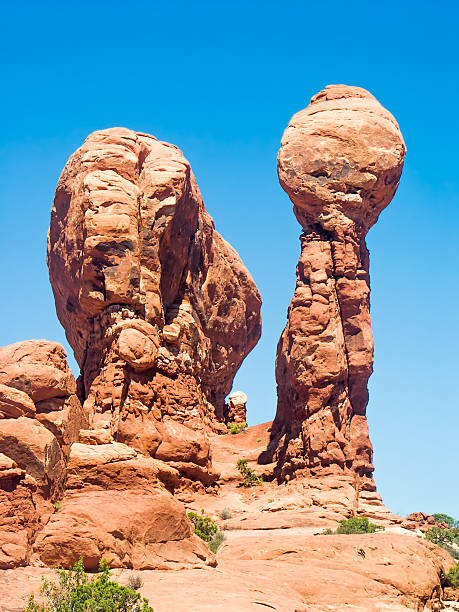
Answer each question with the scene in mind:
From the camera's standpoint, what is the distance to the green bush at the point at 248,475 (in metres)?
40.1

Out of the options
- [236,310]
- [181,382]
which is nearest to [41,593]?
[181,382]

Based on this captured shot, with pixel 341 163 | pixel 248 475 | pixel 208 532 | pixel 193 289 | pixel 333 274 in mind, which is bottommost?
pixel 208 532

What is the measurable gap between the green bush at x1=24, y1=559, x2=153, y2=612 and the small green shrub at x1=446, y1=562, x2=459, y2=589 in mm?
11617

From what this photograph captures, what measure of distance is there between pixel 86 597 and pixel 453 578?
42.1ft

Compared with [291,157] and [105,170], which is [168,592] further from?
[291,157]

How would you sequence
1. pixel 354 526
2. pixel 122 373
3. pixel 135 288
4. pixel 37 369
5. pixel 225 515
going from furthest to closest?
pixel 135 288 < pixel 122 373 < pixel 225 515 < pixel 354 526 < pixel 37 369

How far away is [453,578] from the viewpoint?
2595 cm

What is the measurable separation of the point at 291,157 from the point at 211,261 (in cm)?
802

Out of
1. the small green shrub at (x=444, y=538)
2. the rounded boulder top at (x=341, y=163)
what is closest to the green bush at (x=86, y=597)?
the small green shrub at (x=444, y=538)

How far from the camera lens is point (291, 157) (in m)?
42.8

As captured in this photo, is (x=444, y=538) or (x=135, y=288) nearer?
(x=444, y=538)

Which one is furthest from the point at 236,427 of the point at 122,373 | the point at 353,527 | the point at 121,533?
the point at 121,533

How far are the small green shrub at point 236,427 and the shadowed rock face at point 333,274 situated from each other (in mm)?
5394

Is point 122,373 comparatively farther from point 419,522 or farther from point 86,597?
point 86,597
